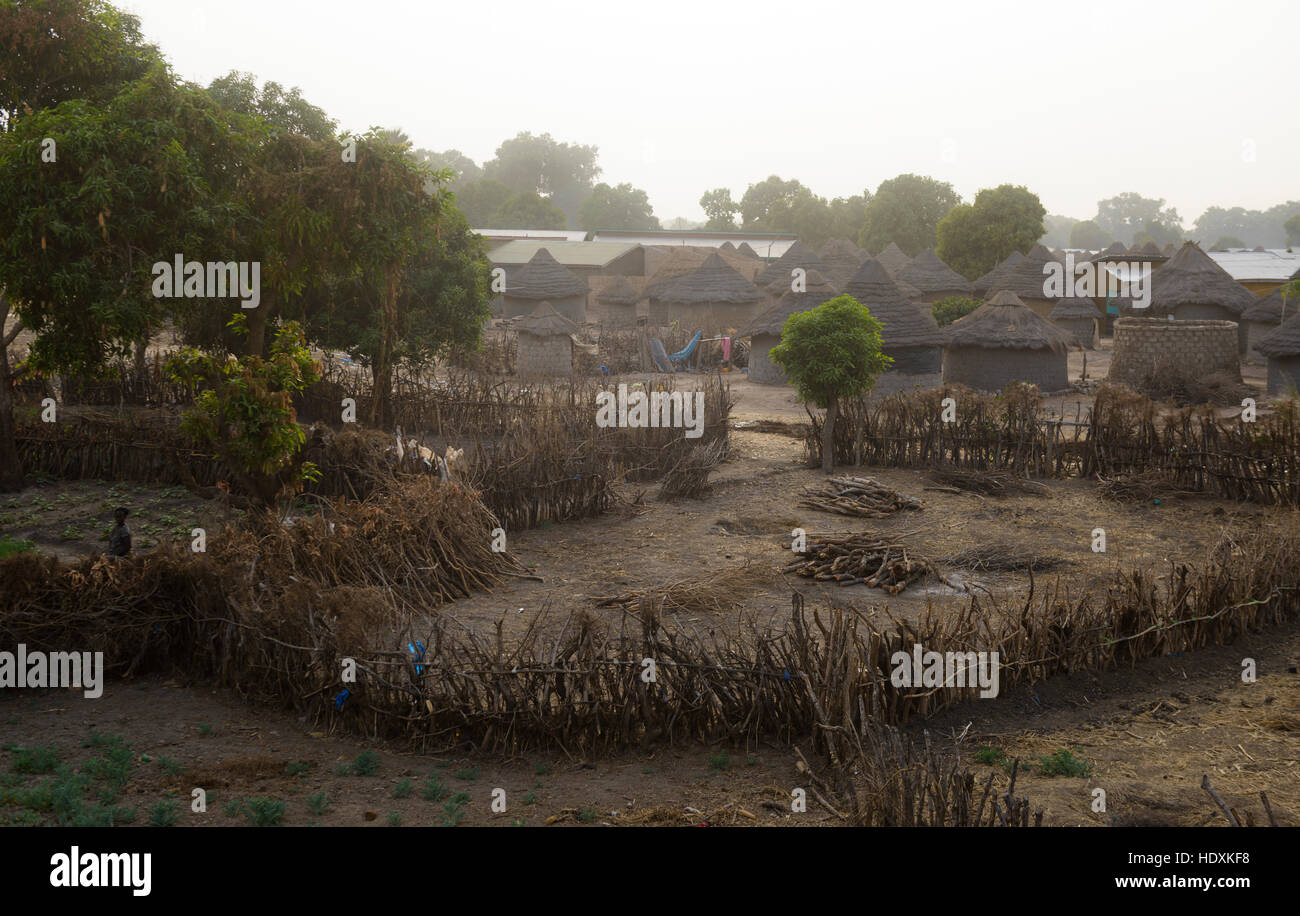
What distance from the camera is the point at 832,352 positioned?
13656 mm

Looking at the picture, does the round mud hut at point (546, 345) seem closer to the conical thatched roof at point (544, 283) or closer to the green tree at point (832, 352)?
the conical thatched roof at point (544, 283)

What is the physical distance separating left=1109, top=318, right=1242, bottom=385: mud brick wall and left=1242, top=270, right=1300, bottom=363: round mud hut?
527cm

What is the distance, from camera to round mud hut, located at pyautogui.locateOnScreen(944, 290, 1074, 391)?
69.5 ft

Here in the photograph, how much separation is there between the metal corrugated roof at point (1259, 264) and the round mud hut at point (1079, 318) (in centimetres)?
670

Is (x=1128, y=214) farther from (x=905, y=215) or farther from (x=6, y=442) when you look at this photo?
(x=6, y=442)

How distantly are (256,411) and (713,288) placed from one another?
2539 centimetres

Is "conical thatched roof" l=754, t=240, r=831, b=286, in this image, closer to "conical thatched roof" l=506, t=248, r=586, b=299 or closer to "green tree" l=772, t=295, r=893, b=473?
"conical thatched roof" l=506, t=248, r=586, b=299

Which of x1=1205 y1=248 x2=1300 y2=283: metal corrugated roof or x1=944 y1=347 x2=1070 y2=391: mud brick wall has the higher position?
x1=1205 y1=248 x2=1300 y2=283: metal corrugated roof

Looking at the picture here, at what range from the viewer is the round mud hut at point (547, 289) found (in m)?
35.1

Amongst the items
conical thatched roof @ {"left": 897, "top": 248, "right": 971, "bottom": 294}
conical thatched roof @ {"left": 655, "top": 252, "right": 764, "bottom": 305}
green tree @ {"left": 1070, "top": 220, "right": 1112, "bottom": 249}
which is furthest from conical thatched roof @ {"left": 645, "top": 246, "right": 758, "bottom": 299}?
green tree @ {"left": 1070, "top": 220, "right": 1112, "bottom": 249}

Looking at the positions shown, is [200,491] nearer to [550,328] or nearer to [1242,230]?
[550,328]

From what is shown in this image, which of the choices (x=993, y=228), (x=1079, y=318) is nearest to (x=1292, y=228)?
(x=993, y=228)

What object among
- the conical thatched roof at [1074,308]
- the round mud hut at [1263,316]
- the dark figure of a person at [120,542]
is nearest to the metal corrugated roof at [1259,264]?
the round mud hut at [1263,316]
